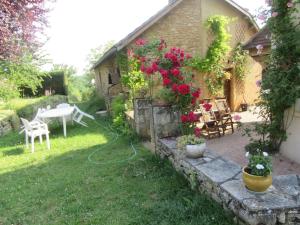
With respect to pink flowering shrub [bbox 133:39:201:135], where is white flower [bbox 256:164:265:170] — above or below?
below

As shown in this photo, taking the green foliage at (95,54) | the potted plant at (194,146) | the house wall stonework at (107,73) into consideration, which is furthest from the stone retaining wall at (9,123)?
the green foliage at (95,54)

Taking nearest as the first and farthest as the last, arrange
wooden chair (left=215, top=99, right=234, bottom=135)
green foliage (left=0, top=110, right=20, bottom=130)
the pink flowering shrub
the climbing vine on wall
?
the pink flowering shrub < wooden chair (left=215, top=99, right=234, bottom=135) < the climbing vine on wall < green foliage (left=0, top=110, right=20, bottom=130)

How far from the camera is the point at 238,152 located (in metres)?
6.49

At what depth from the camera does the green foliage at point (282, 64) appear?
489 centimetres

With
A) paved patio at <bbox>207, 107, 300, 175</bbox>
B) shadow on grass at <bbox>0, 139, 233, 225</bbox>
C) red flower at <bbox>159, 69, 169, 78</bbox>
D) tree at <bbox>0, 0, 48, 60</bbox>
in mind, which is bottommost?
shadow on grass at <bbox>0, 139, 233, 225</bbox>

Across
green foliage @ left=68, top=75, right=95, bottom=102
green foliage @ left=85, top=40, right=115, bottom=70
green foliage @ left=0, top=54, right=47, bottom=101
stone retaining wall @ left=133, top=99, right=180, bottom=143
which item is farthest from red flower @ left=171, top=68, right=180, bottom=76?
green foliage @ left=85, top=40, right=115, bottom=70

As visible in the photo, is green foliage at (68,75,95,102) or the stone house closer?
the stone house

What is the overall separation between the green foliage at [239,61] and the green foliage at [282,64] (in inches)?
326

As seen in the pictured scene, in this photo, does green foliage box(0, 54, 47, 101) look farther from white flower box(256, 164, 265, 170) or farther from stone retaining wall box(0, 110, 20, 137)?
white flower box(256, 164, 265, 170)

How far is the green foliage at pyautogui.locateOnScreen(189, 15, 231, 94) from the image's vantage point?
12578mm

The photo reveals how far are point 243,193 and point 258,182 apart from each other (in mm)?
257

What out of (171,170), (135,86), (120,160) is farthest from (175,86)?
(135,86)

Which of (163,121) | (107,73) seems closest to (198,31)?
(107,73)

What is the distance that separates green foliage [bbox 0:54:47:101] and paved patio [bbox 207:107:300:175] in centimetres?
998
